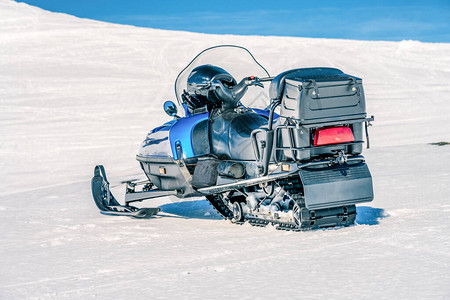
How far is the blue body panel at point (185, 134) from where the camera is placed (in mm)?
6641

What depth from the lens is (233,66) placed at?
7.01 metres

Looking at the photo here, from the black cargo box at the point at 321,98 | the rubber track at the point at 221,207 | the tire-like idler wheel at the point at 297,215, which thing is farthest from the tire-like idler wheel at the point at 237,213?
the black cargo box at the point at 321,98

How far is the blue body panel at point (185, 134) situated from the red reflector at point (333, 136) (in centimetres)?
159

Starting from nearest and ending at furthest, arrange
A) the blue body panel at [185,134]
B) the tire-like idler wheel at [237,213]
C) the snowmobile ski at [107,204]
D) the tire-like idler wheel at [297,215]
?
the tire-like idler wheel at [297,215] < the tire-like idler wheel at [237,213] < the blue body panel at [185,134] < the snowmobile ski at [107,204]

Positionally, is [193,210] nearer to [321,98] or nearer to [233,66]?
[233,66]

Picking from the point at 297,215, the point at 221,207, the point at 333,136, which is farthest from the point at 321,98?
the point at 221,207

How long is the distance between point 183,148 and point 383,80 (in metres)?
23.7

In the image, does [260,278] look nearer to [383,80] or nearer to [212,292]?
[212,292]

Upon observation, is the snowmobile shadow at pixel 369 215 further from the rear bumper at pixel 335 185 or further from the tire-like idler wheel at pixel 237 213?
the tire-like idler wheel at pixel 237 213

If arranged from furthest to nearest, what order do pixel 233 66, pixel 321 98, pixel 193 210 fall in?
pixel 193 210
pixel 233 66
pixel 321 98

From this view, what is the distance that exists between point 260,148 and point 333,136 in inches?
26.6

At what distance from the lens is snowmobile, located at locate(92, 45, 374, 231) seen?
5332mm

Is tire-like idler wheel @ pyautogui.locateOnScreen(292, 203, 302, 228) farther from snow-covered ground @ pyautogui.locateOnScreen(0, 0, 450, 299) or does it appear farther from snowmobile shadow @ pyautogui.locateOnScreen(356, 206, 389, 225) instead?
snowmobile shadow @ pyautogui.locateOnScreen(356, 206, 389, 225)

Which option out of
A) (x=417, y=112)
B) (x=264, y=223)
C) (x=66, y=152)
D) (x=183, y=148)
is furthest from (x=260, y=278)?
(x=417, y=112)
